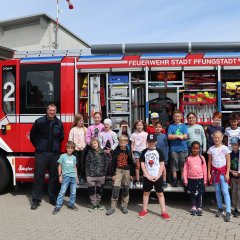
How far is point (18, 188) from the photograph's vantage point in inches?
309

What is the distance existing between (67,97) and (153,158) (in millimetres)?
2162

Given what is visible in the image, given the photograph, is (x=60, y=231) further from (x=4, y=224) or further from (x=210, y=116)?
(x=210, y=116)

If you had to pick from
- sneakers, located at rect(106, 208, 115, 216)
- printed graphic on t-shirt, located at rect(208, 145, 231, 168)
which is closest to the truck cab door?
sneakers, located at rect(106, 208, 115, 216)

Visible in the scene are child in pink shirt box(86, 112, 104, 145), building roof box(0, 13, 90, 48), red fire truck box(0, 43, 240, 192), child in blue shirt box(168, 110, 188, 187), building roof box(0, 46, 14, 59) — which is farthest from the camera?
building roof box(0, 13, 90, 48)

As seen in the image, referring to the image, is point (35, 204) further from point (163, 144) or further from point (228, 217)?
point (228, 217)

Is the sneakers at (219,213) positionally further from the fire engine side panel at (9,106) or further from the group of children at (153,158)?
the fire engine side panel at (9,106)

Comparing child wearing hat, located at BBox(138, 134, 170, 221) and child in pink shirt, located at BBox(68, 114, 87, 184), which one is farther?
child in pink shirt, located at BBox(68, 114, 87, 184)

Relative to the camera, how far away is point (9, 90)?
7.03 meters

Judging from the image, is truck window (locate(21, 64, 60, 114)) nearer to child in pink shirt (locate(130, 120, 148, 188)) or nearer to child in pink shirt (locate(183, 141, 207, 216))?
child in pink shirt (locate(130, 120, 148, 188))

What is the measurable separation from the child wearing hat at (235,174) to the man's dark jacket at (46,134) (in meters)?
3.14

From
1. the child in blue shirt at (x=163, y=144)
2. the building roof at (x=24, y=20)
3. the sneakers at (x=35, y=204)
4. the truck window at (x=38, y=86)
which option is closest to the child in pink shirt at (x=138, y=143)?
the child in blue shirt at (x=163, y=144)

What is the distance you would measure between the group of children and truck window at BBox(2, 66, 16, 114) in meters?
1.45

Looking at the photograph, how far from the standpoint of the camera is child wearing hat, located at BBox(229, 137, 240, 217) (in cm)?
586

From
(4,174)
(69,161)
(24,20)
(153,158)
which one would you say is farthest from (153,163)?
(24,20)
